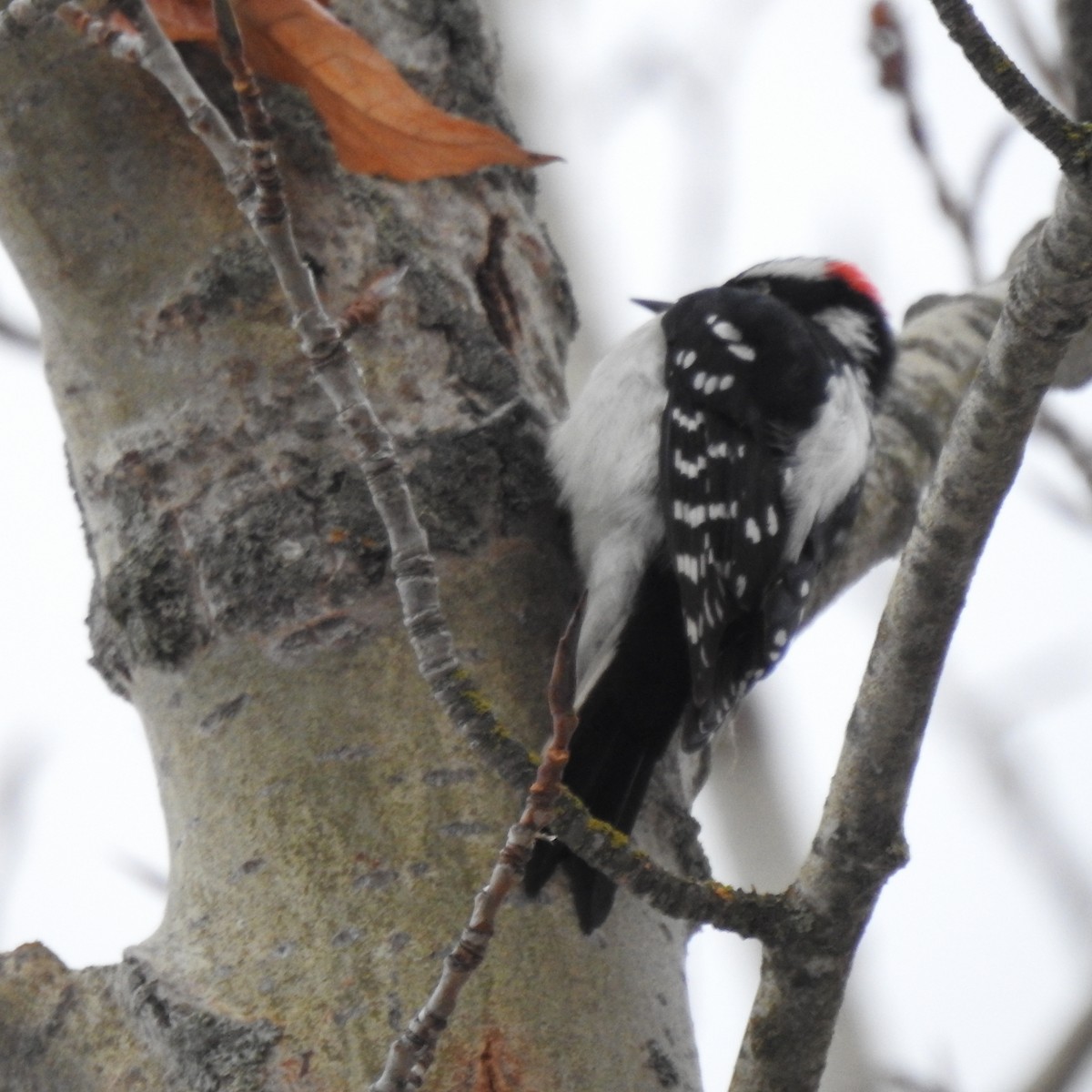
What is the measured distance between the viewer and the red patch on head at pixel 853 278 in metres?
3.32

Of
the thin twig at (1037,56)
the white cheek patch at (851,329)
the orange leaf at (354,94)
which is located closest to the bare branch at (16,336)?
the orange leaf at (354,94)

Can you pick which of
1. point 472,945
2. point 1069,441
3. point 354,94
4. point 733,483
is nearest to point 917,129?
point 1069,441

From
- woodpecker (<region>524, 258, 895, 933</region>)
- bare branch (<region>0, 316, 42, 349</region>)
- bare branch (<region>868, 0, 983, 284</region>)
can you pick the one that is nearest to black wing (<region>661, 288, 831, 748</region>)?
woodpecker (<region>524, 258, 895, 933</region>)

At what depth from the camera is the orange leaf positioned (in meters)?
2.09

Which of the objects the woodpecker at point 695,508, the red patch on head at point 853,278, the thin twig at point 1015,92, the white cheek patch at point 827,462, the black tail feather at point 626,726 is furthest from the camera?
the red patch on head at point 853,278

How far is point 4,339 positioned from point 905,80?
1.84 meters

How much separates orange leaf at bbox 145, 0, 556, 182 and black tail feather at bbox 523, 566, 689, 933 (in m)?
0.78

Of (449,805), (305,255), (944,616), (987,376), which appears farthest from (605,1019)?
(305,255)

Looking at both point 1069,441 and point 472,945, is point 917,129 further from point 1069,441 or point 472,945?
point 472,945

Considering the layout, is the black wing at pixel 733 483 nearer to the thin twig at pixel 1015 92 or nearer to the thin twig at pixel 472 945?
the thin twig at pixel 472 945

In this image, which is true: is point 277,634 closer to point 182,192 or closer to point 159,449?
point 159,449

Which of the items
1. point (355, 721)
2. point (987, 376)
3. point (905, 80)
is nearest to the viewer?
point (987, 376)

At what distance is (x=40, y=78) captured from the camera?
83.4 inches

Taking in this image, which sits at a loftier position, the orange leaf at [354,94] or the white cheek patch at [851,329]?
the white cheek patch at [851,329]
